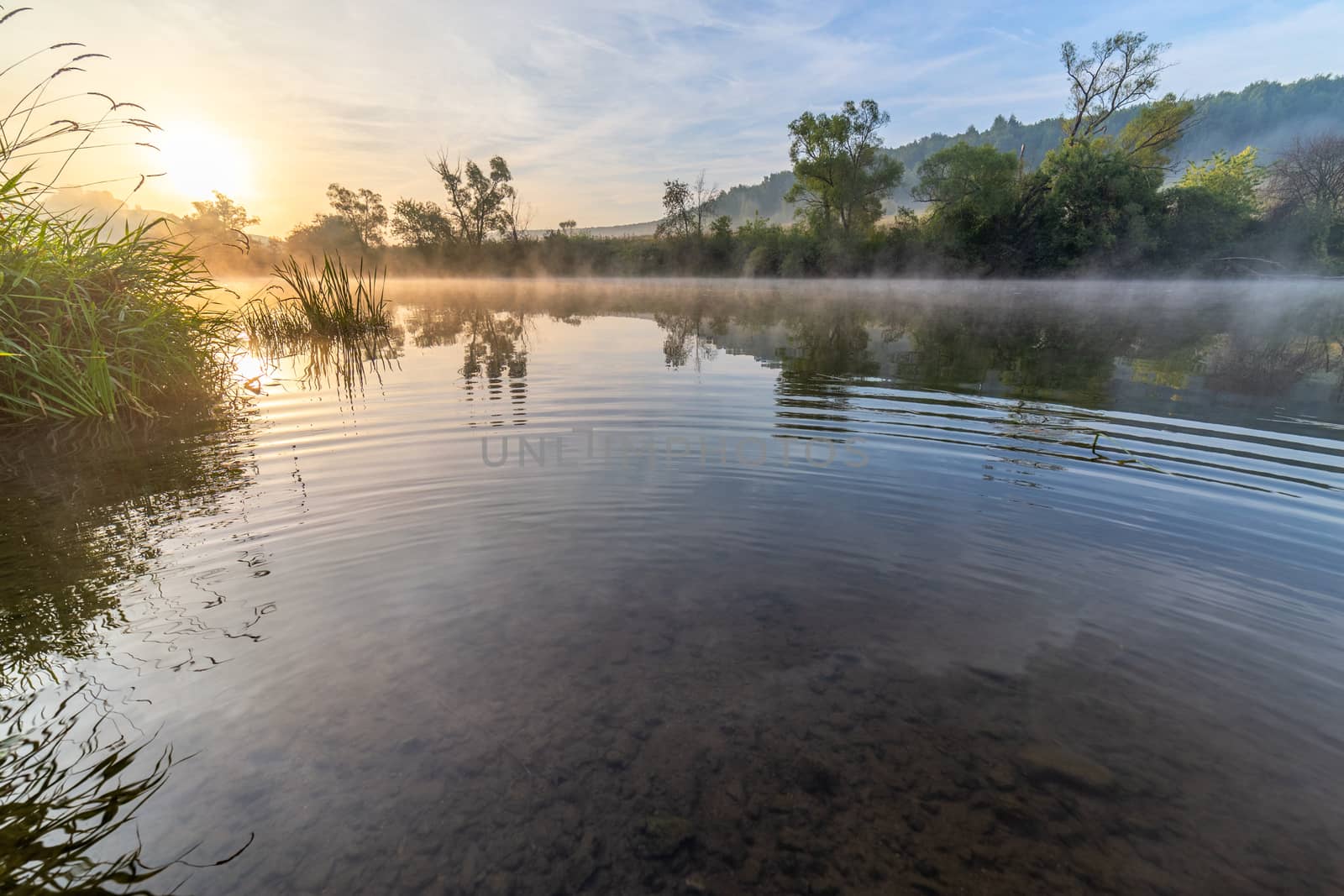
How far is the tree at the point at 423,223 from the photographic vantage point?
254ft

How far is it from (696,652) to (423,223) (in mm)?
88116

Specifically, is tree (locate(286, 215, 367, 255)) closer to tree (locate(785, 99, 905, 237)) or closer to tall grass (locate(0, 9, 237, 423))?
tree (locate(785, 99, 905, 237))

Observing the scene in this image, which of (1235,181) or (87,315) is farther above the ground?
(1235,181)

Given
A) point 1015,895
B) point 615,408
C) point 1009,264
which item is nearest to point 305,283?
point 615,408

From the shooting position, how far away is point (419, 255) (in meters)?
77.5

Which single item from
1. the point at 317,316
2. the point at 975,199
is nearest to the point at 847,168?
the point at 975,199

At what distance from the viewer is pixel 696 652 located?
358cm

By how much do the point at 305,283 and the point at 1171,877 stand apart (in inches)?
821

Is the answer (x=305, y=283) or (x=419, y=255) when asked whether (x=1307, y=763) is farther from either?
(x=419, y=255)

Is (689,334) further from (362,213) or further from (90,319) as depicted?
(362,213)

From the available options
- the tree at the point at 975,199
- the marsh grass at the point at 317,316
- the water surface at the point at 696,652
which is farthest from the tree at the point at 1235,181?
the marsh grass at the point at 317,316

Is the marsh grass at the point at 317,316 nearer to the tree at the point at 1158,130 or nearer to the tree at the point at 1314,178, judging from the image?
the tree at the point at 1158,130

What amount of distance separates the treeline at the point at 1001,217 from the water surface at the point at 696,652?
1892 inches

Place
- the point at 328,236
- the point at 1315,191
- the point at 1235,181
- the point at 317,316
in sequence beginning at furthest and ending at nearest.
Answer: the point at 328,236 < the point at 1235,181 < the point at 1315,191 < the point at 317,316
